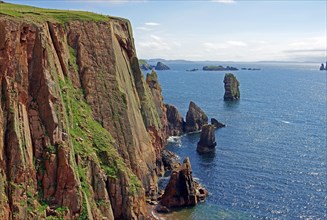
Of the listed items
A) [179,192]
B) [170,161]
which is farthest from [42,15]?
[170,161]

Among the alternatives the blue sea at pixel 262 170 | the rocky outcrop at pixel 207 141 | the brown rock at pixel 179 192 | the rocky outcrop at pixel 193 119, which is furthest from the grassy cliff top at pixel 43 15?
the rocky outcrop at pixel 193 119

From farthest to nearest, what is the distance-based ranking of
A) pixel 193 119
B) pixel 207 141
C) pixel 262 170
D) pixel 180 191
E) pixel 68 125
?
pixel 193 119 < pixel 207 141 < pixel 262 170 < pixel 180 191 < pixel 68 125

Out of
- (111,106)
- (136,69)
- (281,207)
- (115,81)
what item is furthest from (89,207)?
(136,69)

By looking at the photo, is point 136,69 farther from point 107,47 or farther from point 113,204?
point 113,204

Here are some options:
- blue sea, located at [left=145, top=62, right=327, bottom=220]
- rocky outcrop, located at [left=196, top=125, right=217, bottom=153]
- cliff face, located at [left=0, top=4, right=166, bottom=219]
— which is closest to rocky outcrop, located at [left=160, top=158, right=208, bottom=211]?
blue sea, located at [left=145, top=62, right=327, bottom=220]

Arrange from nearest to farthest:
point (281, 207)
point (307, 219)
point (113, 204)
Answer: point (113, 204) < point (307, 219) < point (281, 207)

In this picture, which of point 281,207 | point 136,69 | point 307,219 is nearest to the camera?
point 307,219

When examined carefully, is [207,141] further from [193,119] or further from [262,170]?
[193,119]
